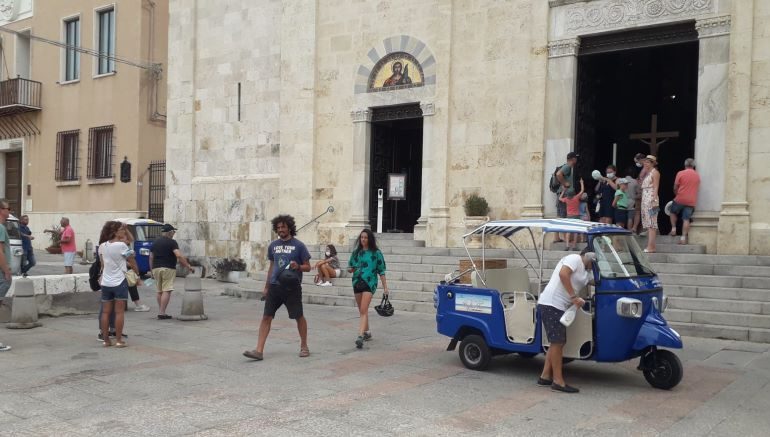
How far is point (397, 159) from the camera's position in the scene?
19.5 metres

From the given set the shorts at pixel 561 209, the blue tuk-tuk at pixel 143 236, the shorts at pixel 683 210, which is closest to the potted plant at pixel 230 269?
the blue tuk-tuk at pixel 143 236

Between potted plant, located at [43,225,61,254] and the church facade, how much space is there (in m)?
8.15

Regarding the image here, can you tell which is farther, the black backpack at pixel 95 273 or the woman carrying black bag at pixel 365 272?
the black backpack at pixel 95 273

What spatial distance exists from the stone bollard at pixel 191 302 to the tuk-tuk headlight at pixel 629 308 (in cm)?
783

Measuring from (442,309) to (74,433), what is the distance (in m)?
4.42

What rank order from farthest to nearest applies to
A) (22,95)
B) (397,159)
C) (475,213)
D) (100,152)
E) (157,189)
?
(22,95), (100,152), (157,189), (397,159), (475,213)

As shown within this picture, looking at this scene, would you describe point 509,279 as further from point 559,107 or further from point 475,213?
point 559,107

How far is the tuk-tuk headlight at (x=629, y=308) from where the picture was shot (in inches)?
276

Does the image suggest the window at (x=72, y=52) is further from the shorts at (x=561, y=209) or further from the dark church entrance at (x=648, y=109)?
the shorts at (x=561, y=209)

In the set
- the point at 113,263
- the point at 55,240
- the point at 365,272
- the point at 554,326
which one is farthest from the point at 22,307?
the point at 55,240

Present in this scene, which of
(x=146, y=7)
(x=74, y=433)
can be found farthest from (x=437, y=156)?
(x=146, y=7)

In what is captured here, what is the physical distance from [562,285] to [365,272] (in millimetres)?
3321

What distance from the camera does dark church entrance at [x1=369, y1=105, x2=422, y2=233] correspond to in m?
18.2

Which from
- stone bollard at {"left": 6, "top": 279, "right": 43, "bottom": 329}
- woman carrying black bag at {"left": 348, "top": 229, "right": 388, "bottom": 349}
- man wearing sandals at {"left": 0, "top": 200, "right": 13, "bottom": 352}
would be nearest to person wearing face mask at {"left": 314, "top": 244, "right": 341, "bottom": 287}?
woman carrying black bag at {"left": 348, "top": 229, "right": 388, "bottom": 349}
